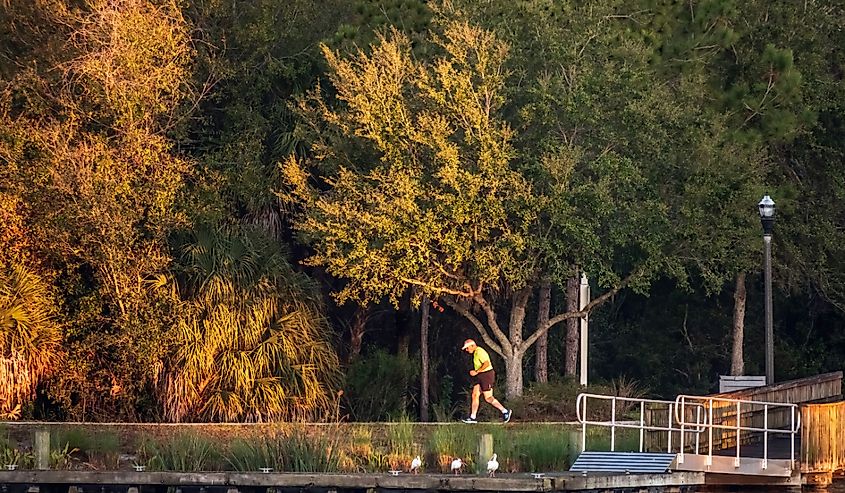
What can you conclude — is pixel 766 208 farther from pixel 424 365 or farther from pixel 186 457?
pixel 186 457

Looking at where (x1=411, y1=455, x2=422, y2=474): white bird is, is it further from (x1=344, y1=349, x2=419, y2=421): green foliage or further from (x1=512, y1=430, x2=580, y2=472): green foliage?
(x1=344, y1=349, x2=419, y2=421): green foliage

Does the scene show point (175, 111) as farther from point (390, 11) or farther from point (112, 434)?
point (112, 434)

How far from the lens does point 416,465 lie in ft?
81.7

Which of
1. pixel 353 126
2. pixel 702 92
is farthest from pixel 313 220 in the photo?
pixel 702 92

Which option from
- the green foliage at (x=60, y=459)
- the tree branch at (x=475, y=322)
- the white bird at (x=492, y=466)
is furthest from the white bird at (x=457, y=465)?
the tree branch at (x=475, y=322)

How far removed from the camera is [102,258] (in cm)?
3353

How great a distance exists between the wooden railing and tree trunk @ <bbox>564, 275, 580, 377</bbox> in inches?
391

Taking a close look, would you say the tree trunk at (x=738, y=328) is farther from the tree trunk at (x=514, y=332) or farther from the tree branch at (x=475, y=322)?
the tree branch at (x=475, y=322)

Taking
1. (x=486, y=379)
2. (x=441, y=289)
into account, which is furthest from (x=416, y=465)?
(x=441, y=289)

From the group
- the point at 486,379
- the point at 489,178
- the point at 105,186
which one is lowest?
the point at 486,379

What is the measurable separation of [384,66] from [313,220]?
350 cm

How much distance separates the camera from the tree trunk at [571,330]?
3822 cm

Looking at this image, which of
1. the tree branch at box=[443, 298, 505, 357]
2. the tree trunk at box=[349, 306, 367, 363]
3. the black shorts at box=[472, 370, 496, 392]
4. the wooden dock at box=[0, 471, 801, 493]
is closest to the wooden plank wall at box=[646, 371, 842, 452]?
the wooden dock at box=[0, 471, 801, 493]

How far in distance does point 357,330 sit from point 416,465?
1459 cm
